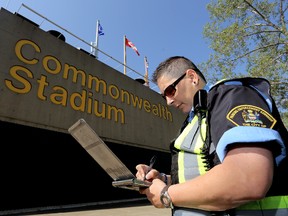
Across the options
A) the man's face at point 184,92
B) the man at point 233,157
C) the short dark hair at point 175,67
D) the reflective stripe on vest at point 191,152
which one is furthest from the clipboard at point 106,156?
the short dark hair at point 175,67

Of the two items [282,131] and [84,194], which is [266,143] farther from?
[84,194]

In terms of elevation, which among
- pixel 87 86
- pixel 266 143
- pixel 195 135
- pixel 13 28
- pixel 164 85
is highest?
pixel 13 28

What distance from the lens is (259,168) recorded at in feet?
3.25

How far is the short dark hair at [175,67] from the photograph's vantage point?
185cm

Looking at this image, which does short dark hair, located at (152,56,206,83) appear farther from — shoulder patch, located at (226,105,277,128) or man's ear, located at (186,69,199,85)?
shoulder patch, located at (226,105,277,128)

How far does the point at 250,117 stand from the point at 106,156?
0.88 metres

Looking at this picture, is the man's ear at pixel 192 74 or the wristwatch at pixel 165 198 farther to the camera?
the man's ear at pixel 192 74

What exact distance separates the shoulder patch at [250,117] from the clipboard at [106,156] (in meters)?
0.70

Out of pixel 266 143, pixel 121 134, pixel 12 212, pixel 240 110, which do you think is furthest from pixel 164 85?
pixel 121 134

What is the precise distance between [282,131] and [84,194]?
31.9 feet

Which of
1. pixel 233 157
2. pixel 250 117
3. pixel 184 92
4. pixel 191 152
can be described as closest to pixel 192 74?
pixel 184 92

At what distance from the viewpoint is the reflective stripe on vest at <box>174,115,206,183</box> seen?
134 centimetres

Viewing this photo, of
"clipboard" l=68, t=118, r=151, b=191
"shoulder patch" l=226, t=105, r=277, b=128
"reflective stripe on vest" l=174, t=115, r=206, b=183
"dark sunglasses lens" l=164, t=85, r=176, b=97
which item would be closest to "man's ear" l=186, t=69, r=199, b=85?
"dark sunglasses lens" l=164, t=85, r=176, b=97

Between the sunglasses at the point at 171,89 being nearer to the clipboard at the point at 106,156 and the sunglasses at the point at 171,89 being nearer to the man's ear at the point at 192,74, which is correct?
the man's ear at the point at 192,74
